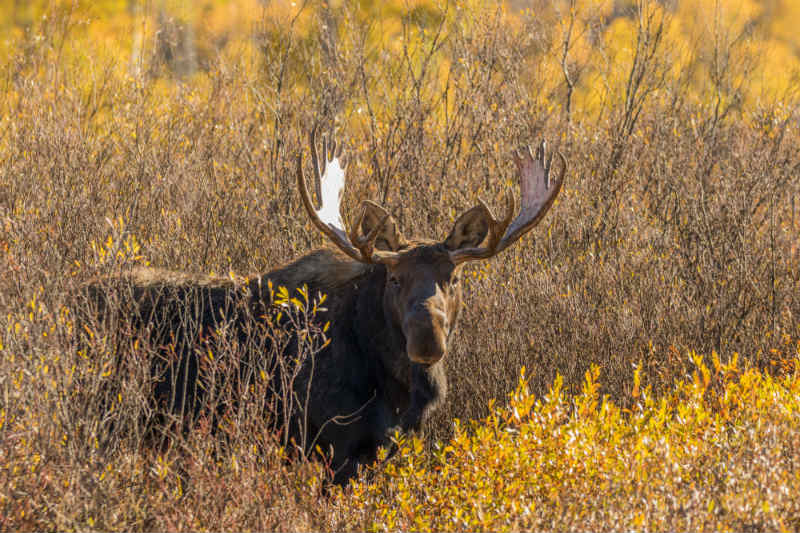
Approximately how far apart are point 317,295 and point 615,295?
7.75 ft

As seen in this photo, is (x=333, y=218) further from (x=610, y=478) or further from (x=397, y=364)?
(x=610, y=478)

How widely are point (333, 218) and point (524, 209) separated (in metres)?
1.08

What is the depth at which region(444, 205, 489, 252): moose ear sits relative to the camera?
15.6 feet

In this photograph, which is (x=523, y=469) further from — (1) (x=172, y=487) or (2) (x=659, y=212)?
(2) (x=659, y=212)

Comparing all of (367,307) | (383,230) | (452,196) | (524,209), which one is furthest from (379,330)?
(452,196)

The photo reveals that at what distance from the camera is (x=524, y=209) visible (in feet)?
16.3

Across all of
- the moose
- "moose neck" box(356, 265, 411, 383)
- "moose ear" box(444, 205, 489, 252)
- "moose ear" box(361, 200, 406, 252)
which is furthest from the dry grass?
"moose ear" box(361, 200, 406, 252)

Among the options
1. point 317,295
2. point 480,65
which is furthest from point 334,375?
point 480,65

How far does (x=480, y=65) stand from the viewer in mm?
7469

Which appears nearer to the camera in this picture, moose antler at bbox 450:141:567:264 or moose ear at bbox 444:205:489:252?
moose antler at bbox 450:141:567:264

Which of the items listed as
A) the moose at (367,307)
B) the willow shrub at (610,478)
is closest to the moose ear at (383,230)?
the moose at (367,307)

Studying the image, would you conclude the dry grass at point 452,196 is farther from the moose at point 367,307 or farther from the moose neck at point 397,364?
the moose neck at point 397,364

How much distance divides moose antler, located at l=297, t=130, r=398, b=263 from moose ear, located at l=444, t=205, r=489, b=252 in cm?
34

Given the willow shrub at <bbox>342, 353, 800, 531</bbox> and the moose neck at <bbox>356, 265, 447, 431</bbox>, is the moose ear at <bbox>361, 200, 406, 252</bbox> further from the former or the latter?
the willow shrub at <bbox>342, 353, 800, 531</bbox>
